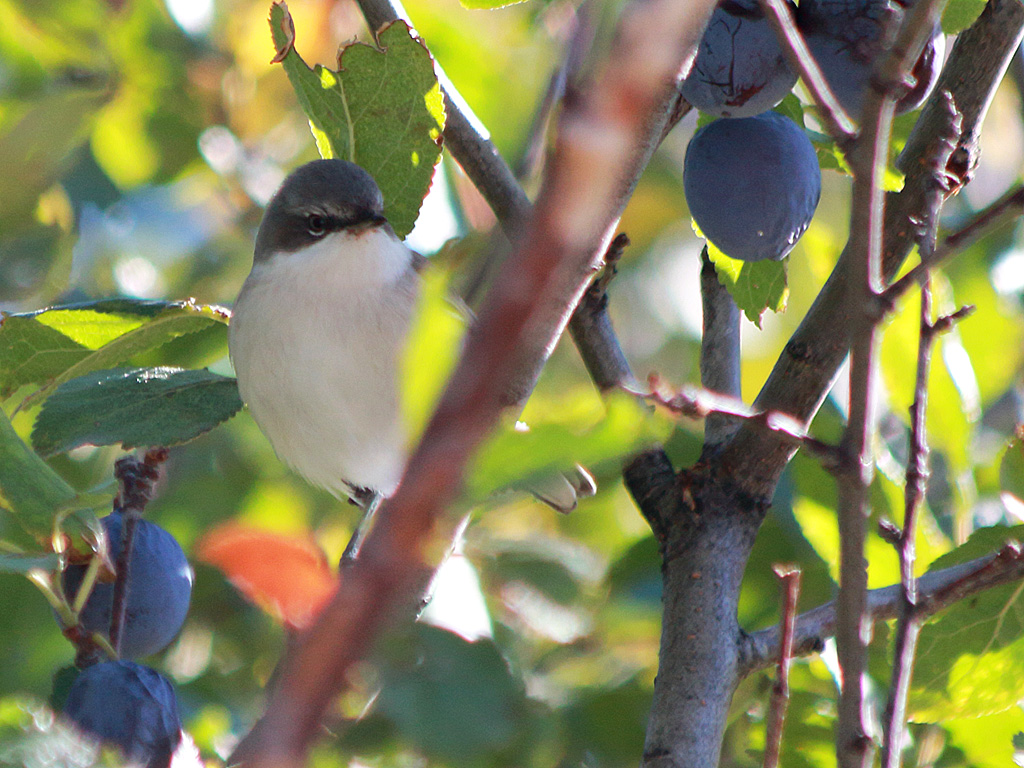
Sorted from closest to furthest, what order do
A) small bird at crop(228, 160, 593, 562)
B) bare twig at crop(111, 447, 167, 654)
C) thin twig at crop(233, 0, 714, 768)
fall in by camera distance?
thin twig at crop(233, 0, 714, 768)
bare twig at crop(111, 447, 167, 654)
small bird at crop(228, 160, 593, 562)

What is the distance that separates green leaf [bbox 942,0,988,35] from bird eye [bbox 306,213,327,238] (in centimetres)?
174

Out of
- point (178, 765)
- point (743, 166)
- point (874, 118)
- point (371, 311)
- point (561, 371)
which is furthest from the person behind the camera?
point (561, 371)

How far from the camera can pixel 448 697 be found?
144cm

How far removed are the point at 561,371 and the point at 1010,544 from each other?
2.88 meters

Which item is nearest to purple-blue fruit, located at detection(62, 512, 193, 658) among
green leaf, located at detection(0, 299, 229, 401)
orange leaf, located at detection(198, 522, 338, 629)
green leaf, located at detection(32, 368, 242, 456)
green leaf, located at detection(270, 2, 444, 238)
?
green leaf, located at detection(32, 368, 242, 456)

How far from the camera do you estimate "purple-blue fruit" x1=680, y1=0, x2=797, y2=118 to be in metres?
1.86

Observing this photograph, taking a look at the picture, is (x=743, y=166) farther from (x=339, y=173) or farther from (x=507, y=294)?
(x=507, y=294)

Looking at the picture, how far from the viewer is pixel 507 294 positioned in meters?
0.41

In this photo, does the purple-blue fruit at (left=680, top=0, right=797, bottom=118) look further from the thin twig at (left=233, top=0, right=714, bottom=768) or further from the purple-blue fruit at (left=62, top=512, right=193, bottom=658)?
the thin twig at (left=233, top=0, right=714, bottom=768)

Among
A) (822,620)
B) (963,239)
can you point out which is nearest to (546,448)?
(963,239)

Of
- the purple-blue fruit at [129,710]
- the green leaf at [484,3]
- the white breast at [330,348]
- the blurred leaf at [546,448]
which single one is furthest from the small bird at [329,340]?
the blurred leaf at [546,448]

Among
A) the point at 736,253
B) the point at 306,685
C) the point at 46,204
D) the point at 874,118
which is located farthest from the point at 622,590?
the point at 46,204

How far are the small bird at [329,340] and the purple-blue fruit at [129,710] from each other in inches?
44.7

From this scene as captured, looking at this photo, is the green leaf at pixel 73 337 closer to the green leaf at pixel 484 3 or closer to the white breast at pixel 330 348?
the white breast at pixel 330 348
